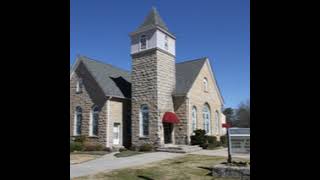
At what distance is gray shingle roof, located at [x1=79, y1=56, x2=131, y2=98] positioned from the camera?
24.4 meters

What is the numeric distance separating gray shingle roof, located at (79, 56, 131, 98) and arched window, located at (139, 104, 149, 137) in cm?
224

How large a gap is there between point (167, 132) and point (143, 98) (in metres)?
3.23

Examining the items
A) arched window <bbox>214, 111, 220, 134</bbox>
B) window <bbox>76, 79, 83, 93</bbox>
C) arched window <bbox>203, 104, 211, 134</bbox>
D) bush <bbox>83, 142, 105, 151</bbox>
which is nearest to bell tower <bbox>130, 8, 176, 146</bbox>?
bush <bbox>83, 142, 105, 151</bbox>

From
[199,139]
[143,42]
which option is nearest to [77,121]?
[143,42]

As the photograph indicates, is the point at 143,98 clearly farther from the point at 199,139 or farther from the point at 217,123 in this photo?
the point at 217,123

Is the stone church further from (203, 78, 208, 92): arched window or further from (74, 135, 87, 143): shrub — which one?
(203, 78, 208, 92): arched window

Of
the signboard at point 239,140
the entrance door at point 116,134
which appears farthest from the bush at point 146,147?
the signboard at point 239,140

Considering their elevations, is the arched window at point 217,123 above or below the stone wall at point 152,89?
below

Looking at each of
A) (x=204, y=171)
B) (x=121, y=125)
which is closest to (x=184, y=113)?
(x=121, y=125)

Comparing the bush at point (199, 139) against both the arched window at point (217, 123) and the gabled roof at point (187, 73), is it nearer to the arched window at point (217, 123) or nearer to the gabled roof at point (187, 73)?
the gabled roof at point (187, 73)

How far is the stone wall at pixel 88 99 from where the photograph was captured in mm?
23453
